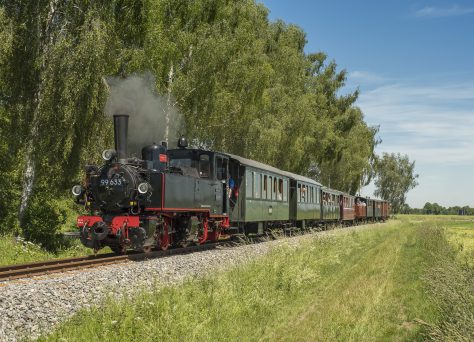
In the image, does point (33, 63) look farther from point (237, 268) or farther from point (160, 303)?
point (160, 303)

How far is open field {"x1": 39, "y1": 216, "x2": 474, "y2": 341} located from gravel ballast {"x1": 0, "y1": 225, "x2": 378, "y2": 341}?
1.30 feet

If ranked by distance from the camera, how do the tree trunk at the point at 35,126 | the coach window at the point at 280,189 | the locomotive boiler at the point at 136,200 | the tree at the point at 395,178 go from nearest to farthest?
the locomotive boiler at the point at 136,200, the tree trunk at the point at 35,126, the coach window at the point at 280,189, the tree at the point at 395,178

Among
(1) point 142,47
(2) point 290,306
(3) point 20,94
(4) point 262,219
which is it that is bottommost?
(2) point 290,306

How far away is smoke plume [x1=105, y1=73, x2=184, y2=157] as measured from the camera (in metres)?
16.4

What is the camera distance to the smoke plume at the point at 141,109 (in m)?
16.4

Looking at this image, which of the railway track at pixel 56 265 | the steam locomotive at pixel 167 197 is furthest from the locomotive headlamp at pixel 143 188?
the railway track at pixel 56 265

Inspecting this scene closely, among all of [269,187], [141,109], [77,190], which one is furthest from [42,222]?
[269,187]

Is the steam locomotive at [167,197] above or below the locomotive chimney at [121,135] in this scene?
below

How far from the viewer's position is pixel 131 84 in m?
17.1

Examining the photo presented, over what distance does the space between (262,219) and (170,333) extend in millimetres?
13469

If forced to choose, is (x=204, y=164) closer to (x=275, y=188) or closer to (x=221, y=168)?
Result: (x=221, y=168)

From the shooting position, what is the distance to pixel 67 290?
806 cm

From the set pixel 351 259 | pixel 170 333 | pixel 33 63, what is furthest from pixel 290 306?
pixel 33 63

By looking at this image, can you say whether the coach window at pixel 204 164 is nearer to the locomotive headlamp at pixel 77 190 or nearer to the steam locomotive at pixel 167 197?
the steam locomotive at pixel 167 197
